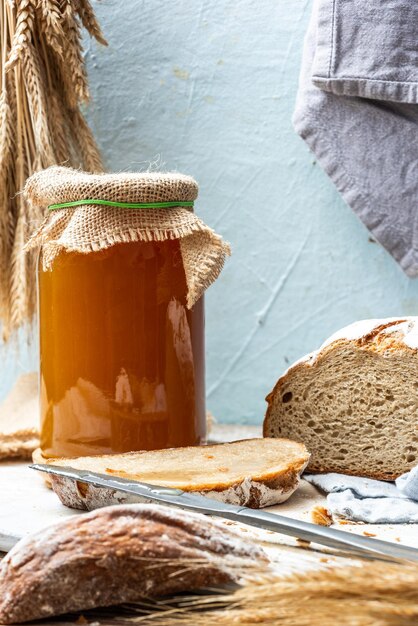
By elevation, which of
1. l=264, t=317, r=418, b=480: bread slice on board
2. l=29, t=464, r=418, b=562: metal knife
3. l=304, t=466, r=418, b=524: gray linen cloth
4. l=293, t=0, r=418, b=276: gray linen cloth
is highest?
l=293, t=0, r=418, b=276: gray linen cloth

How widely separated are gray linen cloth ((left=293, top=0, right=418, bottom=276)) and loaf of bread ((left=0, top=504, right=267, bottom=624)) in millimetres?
1104

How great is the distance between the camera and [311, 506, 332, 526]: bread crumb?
1.36 m

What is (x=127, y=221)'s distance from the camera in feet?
5.18

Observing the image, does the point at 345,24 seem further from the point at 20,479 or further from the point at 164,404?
the point at 20,479

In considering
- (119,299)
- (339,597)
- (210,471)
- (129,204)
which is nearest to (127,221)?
(129,204)

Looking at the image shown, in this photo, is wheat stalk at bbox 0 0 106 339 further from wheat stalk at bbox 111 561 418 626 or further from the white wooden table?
wheat stalk at bbox 111 561 418 626

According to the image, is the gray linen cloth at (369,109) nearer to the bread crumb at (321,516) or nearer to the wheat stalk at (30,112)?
the wheat stalk at (30,112)

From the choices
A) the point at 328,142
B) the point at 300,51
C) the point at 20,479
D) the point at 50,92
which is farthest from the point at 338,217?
the point at 20,479

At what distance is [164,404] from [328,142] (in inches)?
28.6

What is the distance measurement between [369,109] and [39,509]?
1.09 m

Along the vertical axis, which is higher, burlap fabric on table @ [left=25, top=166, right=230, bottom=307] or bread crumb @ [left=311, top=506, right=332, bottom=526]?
burlap fabric on table @ [left=25, top=166, right=230, bottom=307]

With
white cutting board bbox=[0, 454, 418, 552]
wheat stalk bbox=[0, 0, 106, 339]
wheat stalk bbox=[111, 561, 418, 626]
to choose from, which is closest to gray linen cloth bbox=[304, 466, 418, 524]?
white cutting board bbox=[0, 454, 418, 552]

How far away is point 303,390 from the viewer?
Result: 5.60 ft

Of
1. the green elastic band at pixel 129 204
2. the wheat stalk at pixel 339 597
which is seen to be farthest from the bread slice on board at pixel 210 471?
the wheat stalk at pixel 339 597
